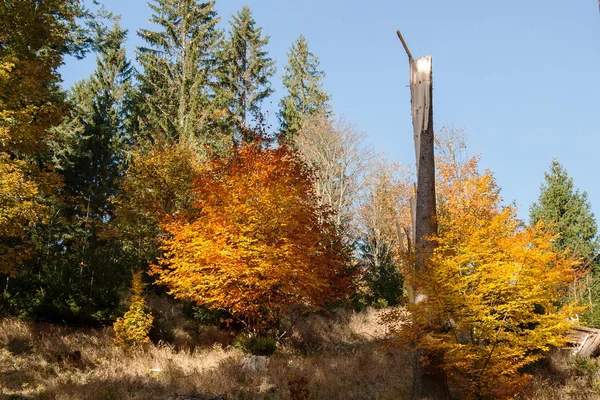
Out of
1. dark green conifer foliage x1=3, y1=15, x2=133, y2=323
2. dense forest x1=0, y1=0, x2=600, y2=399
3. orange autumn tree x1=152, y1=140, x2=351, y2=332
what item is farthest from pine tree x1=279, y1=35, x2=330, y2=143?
orange autumn tree x1=152, y1=140, x2=351, y2=332

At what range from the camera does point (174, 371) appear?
455 inches

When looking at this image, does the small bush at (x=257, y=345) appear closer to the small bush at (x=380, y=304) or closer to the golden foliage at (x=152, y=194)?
the golden foliage at (x=152, y=194)

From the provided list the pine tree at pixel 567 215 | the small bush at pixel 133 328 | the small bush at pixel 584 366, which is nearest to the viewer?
the small bush at pixel 584 366

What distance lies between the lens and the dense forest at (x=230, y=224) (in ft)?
30.5

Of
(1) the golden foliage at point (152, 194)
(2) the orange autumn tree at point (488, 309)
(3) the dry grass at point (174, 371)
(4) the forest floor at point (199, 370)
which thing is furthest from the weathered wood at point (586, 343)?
(1) the golden foliage at point (152, 194)

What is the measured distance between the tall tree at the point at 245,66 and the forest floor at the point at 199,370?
21.1 meters

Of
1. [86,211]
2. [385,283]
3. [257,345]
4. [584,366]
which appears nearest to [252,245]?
[257,345]

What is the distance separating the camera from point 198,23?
1296 inches

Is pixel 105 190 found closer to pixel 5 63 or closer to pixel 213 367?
pixel 5 63

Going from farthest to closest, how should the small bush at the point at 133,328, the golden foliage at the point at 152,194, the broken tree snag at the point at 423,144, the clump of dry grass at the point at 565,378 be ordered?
the golden foliage at the point at 152,194, the small bush at the point at 133,328, the clump of dry grass at the point at 565,378, the broken tree snag at the point at 423,144

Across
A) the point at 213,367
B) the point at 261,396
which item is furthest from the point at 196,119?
the point at 261,396

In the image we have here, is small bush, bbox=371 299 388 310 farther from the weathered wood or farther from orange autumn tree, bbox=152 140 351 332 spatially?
the weathered wood

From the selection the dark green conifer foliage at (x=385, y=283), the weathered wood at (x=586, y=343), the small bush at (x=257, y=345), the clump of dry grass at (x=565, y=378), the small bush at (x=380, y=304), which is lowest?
the clump of dry grass at (x=565, y=378)

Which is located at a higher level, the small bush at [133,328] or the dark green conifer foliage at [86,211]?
the dark green conifer foliage at [86,211]
